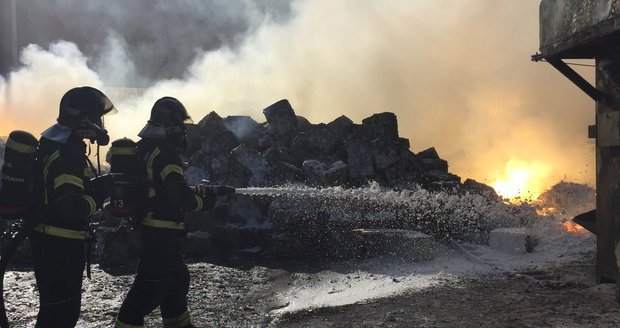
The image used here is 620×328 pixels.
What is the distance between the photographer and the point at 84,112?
320 cm

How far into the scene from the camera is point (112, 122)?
18.2m

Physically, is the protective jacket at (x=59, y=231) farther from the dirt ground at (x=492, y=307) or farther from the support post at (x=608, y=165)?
the support post at (x=608, y=165)

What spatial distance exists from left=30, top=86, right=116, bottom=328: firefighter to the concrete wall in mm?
4518

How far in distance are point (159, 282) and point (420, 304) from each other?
2.45 meters

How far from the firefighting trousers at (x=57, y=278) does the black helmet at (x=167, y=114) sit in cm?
114

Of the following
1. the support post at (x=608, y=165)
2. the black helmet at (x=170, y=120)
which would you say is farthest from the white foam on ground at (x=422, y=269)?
the black helmet at (x=170, y=120)

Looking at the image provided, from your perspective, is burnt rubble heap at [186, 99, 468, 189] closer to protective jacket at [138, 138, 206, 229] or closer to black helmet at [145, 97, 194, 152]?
black helmet at [145, 97, 194, 152]

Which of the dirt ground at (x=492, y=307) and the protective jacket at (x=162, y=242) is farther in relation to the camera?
the dirt ground at (x=492, y=307)

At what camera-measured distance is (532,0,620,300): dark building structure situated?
466cm

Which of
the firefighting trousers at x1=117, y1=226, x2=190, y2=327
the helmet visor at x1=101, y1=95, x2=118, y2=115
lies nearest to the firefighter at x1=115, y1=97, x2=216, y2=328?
the firefighting trousers at x1=117, y1=226, x2=190, y2=327

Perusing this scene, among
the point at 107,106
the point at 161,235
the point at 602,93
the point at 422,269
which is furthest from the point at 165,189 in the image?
the point at 602,93

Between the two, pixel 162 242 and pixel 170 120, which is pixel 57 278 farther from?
pixel 170 120

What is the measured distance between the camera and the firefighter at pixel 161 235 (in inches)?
133

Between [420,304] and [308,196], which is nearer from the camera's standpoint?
[420,304]
